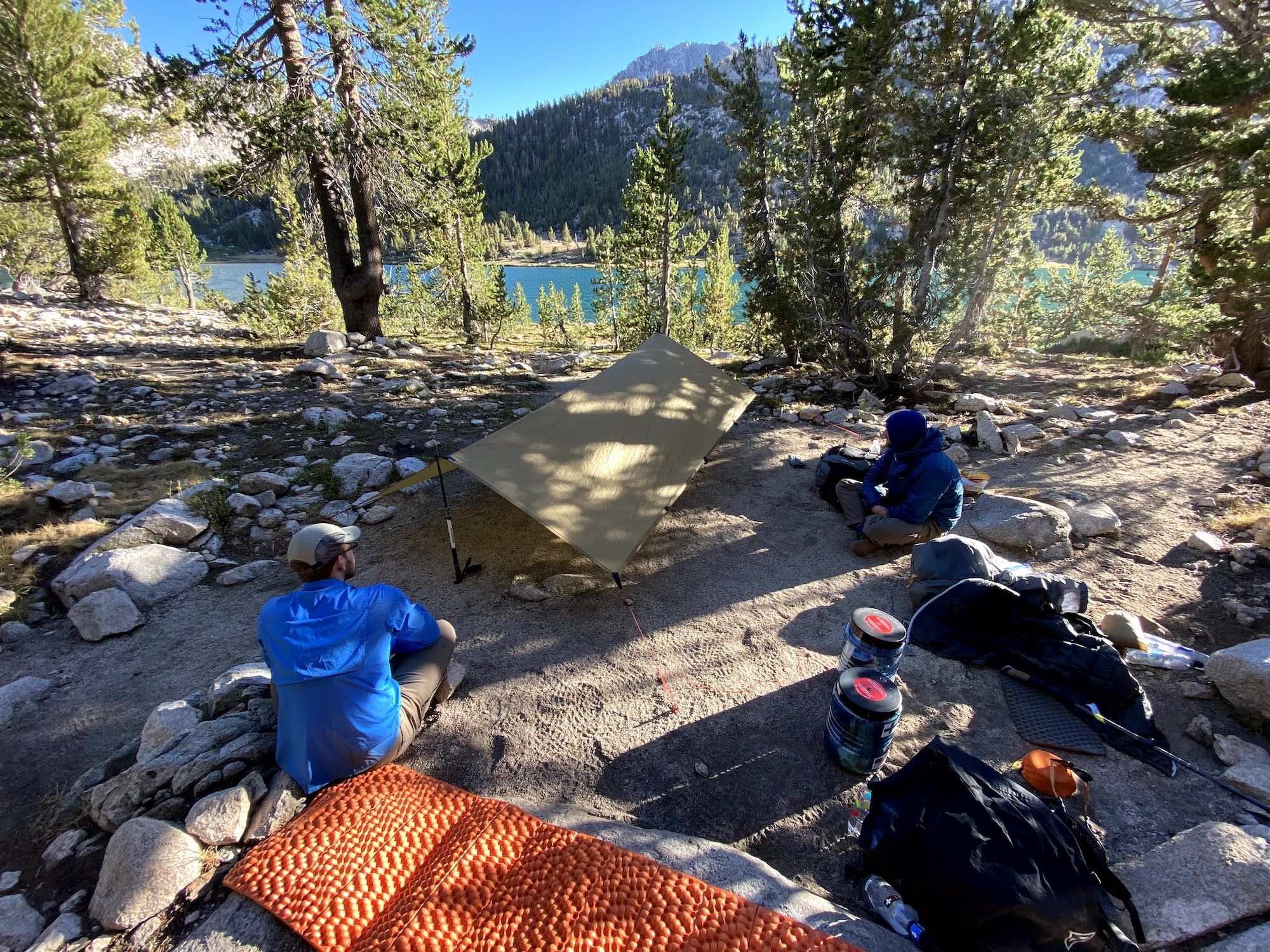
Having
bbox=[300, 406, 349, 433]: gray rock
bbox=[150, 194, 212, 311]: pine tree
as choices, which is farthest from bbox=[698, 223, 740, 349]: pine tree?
bbox=[300, 406, 349, 433]: gray rock

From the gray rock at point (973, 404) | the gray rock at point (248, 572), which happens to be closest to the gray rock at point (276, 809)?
the gray rock at point (248, 572)

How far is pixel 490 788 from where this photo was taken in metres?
2.81

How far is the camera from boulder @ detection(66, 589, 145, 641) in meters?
3.86

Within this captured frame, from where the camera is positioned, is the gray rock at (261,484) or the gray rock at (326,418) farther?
the gray rock at (326,418)

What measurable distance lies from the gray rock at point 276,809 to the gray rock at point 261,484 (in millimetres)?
3949

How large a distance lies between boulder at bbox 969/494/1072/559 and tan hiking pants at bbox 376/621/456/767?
15.7ft

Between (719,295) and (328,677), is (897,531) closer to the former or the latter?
(328,677)

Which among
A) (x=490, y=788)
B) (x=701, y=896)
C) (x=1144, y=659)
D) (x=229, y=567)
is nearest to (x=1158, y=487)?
(x=1144, y=659)

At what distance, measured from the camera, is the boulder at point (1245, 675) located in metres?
3.01

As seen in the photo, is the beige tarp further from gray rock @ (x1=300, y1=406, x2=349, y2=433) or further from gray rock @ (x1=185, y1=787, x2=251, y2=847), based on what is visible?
gray rock @ (x1=300, y1=406, x2=349, y2=433)

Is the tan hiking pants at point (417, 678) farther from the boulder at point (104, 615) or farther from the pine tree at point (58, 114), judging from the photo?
the pine tree at point (58, 114)

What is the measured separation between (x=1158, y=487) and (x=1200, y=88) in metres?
5.16

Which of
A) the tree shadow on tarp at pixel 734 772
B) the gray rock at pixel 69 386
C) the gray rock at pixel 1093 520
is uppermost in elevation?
the gray rock at pixel 69 386

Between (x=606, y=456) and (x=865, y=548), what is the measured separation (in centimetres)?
254
